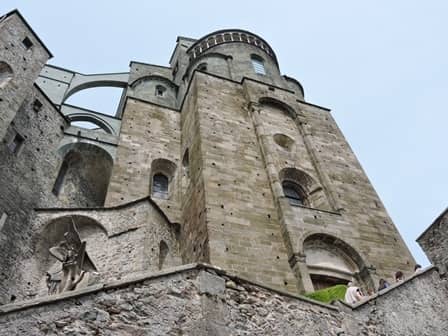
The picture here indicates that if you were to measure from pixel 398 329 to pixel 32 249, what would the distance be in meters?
9.41

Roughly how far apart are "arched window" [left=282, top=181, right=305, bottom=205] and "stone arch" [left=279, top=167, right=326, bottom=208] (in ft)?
0.25

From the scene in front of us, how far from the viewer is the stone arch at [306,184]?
1481cm

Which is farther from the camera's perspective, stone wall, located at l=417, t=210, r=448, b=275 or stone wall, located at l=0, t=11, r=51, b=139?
stone wall, located at l=0, t=11, r=51, b=139

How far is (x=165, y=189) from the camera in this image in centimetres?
1691

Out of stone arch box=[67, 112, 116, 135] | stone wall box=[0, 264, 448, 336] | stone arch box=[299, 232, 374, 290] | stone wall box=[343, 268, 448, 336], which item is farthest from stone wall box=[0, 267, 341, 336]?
stone arch box=[67, 112, 116, 135]

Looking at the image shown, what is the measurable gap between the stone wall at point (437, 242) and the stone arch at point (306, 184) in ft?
16.2

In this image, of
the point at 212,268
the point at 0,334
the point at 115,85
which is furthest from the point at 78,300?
the point at 115,85

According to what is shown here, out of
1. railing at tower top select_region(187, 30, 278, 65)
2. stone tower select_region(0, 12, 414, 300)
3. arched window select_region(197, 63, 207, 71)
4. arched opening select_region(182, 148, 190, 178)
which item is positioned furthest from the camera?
railing at tower top select_region(187, 30, 278, 65)

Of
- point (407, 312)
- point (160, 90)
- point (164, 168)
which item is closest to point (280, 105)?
point (164, 168)

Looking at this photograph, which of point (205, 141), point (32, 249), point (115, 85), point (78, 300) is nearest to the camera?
point (78, 300)

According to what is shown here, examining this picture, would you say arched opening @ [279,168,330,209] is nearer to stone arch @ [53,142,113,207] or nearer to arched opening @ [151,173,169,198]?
arched opening @ [151,173,169,198]

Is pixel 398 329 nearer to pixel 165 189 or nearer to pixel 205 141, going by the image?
pixel 205 141

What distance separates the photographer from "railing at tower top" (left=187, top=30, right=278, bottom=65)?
26.3m

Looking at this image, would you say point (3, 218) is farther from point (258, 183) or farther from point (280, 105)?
point (280, 105)
